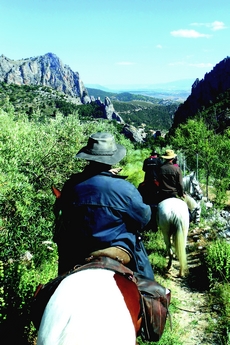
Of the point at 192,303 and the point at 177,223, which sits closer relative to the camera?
the point at 192,303

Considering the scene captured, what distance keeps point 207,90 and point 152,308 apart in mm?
122612

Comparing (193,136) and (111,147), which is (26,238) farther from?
(193,136)

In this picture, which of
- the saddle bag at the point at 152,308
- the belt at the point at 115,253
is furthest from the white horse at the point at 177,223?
the belt at the point at 115,253

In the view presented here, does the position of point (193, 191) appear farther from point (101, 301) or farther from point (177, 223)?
point (101, 301)

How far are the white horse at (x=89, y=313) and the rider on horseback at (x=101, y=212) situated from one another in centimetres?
47

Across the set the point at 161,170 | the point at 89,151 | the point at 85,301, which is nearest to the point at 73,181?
the point at 89,151

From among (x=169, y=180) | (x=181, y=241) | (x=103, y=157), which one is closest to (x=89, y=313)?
(x=103, y=157)

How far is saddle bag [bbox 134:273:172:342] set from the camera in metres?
3.12

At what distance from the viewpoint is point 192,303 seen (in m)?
6.21

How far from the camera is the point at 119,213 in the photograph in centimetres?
322

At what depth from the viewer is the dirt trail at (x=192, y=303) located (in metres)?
5.16

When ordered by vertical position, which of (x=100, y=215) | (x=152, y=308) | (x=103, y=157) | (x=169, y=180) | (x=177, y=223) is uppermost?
(x=103, y=157)

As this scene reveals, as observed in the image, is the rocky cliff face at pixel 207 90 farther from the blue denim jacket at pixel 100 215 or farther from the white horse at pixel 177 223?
the blue denim jacket at pixel 100 215

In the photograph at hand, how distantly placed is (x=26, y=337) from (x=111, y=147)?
303 cm
